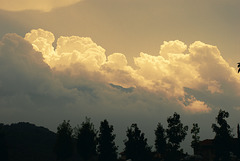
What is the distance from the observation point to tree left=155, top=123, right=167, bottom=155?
74.4 m

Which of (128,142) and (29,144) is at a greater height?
(29,144)

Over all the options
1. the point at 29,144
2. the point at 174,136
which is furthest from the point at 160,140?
the point at 29,144

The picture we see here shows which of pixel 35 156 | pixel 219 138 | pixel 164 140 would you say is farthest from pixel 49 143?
pixel 219 138

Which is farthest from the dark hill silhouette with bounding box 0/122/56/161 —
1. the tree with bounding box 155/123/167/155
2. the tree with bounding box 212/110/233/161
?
the tree with bounding box 212/110/233/161

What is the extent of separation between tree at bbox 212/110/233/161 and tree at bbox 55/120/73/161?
108ft

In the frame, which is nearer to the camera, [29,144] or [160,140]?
[160,140]

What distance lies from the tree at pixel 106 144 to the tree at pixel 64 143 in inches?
262

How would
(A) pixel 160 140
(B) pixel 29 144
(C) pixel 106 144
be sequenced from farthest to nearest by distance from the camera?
(B) pixel 29 144, (A) pixel 160 140, (C) pixel 106 144

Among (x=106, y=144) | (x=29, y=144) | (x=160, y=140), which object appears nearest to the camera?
(x=106, y=144)

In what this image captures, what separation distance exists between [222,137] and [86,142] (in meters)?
30.7

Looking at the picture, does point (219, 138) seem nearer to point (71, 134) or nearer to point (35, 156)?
point (71, 134)

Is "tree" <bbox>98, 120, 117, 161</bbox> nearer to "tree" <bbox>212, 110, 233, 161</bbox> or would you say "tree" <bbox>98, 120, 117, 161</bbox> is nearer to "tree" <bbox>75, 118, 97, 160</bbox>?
"tree" <bbox>75, 118, 97, 160</bbox>

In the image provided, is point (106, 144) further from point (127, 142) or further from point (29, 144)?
point (29, 144)

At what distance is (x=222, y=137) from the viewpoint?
6069 centimetres
